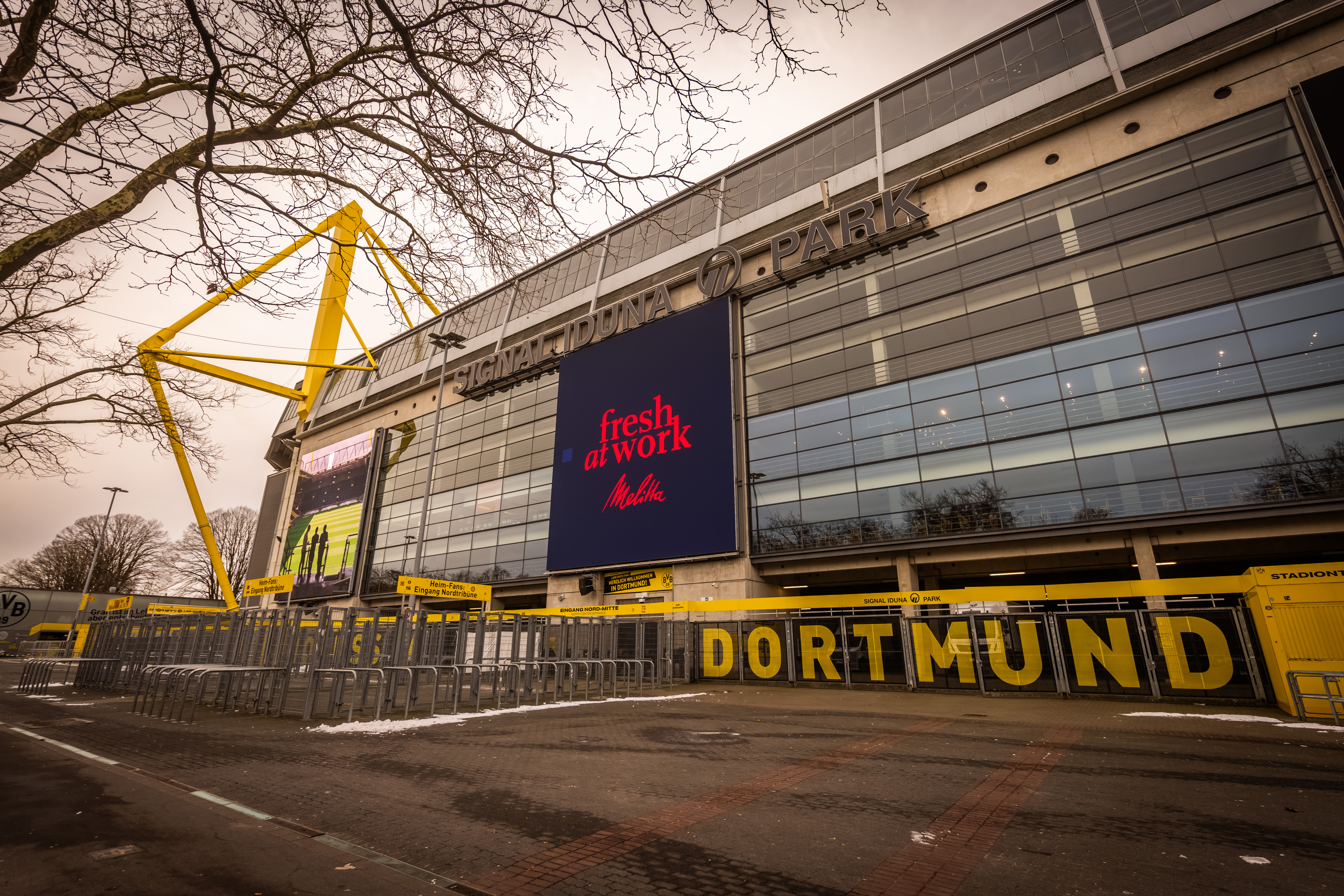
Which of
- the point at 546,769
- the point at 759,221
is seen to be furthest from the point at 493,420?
the point at 546,769

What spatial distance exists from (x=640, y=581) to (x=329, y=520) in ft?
97.5

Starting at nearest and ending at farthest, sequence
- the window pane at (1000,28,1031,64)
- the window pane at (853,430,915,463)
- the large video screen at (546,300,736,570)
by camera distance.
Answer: the window pane at (853,430,915,463), the window pane at (1000,28,1031,64), the large video screen at (546,300,736,570)

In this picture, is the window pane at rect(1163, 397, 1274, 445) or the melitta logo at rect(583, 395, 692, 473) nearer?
the window pane at rect(1163, 397, 1274, 445)

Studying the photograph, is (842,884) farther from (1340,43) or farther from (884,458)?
(1340,43)

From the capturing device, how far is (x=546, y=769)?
6.07 metres

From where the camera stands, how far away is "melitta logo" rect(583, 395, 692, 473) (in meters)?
25.6

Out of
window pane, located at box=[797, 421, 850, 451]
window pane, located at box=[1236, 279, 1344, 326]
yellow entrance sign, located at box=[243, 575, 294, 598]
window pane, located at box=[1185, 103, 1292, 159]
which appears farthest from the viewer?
window pane, located at box=[797, 421, 850, 451]

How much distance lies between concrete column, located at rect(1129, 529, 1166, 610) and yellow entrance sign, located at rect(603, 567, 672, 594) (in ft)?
51.4

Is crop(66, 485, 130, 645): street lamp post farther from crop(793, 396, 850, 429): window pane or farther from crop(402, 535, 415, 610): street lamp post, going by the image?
crop(793, 396, 850, 429): window pane

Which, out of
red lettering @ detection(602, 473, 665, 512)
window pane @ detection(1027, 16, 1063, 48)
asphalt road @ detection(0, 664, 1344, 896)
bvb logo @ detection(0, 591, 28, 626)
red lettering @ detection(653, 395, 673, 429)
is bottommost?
asphalt road @ detection(0, 664, 1344, 896)

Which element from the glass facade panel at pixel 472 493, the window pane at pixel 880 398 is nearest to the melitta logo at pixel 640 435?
the glass facade panel at pixel 472 493

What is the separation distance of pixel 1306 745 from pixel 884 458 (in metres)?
14.1

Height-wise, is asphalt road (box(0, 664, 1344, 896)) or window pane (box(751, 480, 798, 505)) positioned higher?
window pane (box(751, 480, 798, 505))

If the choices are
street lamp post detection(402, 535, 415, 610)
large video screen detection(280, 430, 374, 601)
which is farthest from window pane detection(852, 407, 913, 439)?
large video screen detection(280, 430, 374, 601)
